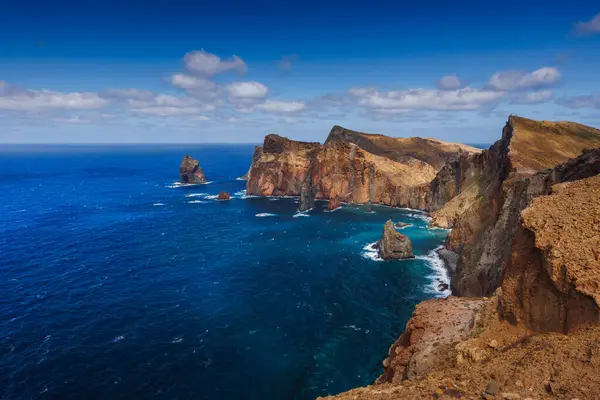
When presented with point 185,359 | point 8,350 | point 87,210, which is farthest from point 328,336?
point 87,210

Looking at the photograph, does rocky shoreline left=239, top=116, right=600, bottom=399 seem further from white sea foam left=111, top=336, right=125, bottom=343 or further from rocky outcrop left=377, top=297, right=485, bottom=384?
white sea foam left=111, top=336, right=125, bottom=343

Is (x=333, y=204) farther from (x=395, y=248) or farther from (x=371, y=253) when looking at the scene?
(x=395, y=248)

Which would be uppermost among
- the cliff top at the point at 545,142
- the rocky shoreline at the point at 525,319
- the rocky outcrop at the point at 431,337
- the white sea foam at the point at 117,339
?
the cliff top at the point at 545,142

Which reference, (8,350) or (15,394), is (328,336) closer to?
(15,394)

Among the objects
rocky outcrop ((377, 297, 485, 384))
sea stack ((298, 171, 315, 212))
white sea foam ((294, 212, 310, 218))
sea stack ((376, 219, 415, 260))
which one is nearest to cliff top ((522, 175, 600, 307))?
rocky outcrop ((377, 297, 485, 384))

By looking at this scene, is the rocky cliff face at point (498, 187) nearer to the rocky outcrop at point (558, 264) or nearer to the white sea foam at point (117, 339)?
the rocky outcrop at point (558, 264)

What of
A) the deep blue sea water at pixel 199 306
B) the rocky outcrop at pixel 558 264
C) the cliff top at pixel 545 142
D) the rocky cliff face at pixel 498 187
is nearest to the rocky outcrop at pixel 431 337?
the rocky outcrop at pixel 558 264

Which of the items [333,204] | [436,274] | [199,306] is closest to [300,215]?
[333,204]
